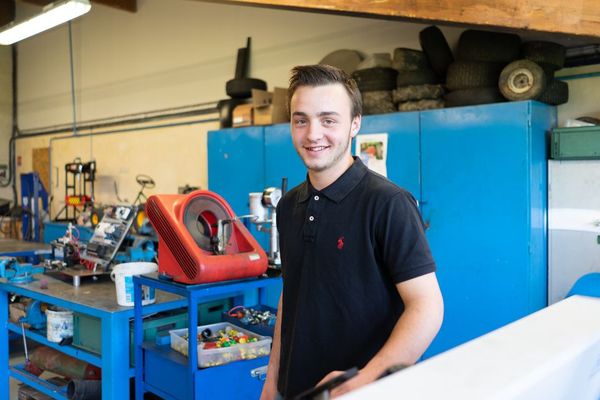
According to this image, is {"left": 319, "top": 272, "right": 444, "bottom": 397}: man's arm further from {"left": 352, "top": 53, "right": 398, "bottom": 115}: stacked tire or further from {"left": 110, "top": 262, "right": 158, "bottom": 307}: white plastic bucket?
{"left": 352, "top": 53, "right": 398, "bottom": 115}: stacked tire

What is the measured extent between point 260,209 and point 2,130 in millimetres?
7539

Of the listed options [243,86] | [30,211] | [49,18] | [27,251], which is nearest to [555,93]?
[243,86]

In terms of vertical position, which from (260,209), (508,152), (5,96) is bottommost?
(260,209)

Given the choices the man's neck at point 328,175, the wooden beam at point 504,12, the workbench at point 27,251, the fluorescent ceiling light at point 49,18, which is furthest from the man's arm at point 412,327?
the workbench at point 27,251

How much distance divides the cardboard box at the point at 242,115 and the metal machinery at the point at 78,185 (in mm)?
2272

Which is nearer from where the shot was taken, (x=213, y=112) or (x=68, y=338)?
(x=68, y=338)

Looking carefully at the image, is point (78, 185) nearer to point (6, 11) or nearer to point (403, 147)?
point (6, 11)

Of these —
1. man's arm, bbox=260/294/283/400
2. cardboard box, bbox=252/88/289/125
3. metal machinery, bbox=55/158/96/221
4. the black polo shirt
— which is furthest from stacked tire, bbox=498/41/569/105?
metal machinery, bbox=55/158/96/221

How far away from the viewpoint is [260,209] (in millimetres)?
2324

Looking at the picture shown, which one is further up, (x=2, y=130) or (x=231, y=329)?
(x=2, y=130)

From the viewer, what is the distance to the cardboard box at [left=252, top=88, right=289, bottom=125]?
3.81 m

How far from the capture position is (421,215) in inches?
85.0

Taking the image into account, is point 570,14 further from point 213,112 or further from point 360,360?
point 213,112

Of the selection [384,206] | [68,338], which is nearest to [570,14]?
[384,206]
